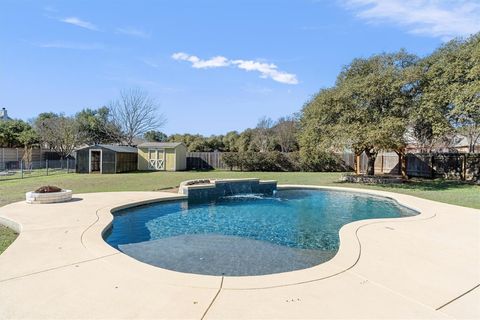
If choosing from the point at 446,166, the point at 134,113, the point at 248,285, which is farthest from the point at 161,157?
the point at 248,285

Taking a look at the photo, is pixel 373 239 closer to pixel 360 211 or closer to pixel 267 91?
pixel 360 211

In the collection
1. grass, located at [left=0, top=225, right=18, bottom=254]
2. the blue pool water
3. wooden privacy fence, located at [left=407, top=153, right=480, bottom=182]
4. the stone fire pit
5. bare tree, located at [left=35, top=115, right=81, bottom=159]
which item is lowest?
the blue pool water

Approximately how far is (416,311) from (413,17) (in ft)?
37.7

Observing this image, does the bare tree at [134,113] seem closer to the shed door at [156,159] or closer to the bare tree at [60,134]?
the bare tree at [60,134]

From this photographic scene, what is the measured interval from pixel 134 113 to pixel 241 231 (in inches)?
1298

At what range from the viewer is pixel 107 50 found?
52.6ft

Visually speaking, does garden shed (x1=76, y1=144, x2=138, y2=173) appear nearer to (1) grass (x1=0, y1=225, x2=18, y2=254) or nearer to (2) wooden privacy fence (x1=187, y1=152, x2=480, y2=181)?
(2) wooden privacy fence (x1=187, y1=152, x2=480, y2=181)

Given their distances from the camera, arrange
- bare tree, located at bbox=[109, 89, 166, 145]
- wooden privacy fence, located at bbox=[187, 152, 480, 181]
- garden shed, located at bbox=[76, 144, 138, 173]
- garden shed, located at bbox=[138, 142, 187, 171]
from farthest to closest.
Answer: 1. bare tree, located at bbox=[109, 89, 166, 145]
2. garden shed, located at bbox=[138, 142, 187, 171]
3. garden shed, located at bbox=[76, 144, 138, 173]
4. wooden privacy fence, located at bbox=[187, 152, 480, 181]

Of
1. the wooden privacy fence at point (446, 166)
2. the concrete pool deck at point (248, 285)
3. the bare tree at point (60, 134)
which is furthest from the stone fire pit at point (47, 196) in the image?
the bare tree at point (60, 134)

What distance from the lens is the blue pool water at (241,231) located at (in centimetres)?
495

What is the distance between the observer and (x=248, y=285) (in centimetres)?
338

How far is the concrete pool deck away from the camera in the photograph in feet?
9.19

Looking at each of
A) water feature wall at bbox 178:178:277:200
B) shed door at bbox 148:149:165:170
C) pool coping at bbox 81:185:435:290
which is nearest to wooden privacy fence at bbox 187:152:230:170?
shed door at bbox 148:149:165:170

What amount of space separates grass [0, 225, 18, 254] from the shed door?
1976 cm
